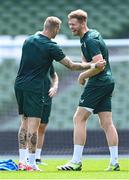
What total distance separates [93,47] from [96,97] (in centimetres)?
57

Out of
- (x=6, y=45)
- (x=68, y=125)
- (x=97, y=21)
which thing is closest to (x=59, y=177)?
(x=6, y=45)

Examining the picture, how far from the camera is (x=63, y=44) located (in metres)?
12.2

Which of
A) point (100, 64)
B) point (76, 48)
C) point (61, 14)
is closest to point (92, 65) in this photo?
point (100, 64)

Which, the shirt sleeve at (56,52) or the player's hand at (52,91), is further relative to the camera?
the player's hand at (52,91)

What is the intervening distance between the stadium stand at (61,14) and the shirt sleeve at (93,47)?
27.1 feet

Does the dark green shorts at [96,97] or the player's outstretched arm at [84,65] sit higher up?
the player's outstretched arm at [84,65]

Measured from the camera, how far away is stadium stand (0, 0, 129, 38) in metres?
16.0

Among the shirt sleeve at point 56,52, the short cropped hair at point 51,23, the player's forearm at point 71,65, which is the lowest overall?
the player's forearm at point 71,65

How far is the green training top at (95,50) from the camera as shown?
7570 mm

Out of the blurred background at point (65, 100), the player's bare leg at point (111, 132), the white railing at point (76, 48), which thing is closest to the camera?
the player's bare leg at point (111, 132)

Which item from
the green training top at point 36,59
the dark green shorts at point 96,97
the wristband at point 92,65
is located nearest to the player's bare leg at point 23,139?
the green training top at point 36,59

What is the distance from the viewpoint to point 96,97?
25.5ft

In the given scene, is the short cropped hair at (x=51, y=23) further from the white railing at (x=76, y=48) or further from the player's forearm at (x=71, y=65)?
the white railing at (x=76, y=48)

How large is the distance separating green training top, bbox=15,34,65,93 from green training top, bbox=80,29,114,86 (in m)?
0.26
